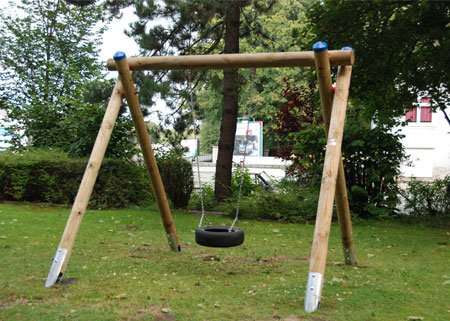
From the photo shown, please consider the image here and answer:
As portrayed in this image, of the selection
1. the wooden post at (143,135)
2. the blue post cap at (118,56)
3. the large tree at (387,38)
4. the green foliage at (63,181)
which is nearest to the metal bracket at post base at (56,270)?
the wooden post at (143,135)

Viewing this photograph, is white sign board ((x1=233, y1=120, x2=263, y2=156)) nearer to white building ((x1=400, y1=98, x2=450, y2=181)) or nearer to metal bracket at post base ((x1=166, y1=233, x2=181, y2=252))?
white building ((x1=400, y1=98, x2=450, y2=181))

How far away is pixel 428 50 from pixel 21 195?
10.4 m

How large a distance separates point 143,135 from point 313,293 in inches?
109

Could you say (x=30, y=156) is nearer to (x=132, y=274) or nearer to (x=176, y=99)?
(x=176, y=99)

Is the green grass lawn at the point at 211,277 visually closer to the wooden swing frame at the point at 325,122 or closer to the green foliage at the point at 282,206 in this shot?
Answer: the wooden swing frame at the point at 325,122

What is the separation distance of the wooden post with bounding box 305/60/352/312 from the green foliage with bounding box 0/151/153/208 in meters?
7.77

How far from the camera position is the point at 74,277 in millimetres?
4758

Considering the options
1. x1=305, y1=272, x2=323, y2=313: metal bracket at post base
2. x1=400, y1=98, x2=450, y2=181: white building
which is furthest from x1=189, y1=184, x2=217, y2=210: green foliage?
x1=400, y1=98, x2=450, y2=181: white building

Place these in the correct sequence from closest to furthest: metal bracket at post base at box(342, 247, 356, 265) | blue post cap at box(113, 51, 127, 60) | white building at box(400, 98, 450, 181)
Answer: blue post cap at box(113, 51, 127, 60), metal bracket at post base at box(342, 247, 356, 265), white building at box(400, 98, 450, 181)

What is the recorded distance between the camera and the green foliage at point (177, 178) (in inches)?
429

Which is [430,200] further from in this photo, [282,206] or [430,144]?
[430,144]

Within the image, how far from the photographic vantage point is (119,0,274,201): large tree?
10.6 m

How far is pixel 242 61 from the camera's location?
15.7 feet

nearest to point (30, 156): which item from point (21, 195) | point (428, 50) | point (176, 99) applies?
point (21, 195)
